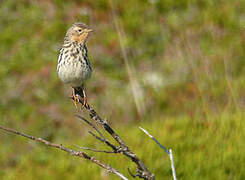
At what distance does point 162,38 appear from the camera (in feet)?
35.6

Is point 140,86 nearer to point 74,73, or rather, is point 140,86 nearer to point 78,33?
→ point 78,33

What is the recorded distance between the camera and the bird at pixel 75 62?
4.17 metres

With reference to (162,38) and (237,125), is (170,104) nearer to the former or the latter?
(162,38)

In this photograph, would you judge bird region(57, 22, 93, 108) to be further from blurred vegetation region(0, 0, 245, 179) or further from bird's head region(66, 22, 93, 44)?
blurred vegetation region(0, 0, 245, 179)

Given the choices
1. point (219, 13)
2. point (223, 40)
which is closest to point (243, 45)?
point (223, 40)

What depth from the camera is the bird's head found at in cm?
445

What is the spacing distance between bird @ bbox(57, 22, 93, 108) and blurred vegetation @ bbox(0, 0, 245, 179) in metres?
0.45

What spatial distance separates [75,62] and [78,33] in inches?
14.0

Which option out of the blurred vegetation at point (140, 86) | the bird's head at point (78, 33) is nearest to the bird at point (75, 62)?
the bird's head at point (78, 33)

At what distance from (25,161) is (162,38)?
591 cm

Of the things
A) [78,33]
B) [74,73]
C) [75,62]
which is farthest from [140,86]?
[74,73]

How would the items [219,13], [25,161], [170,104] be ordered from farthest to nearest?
[219,13]
[170,104]
[25,161]

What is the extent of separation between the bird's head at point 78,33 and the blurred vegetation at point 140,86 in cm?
42

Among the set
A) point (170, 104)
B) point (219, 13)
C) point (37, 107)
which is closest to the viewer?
point (170, 104)
